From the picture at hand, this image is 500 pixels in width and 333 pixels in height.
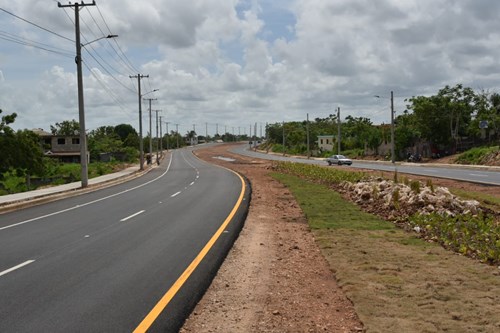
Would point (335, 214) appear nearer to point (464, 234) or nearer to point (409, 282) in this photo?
point (464, 234)

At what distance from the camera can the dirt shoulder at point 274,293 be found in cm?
623

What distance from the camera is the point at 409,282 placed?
26.0 feet

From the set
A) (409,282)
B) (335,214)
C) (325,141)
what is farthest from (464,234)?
(325,141)

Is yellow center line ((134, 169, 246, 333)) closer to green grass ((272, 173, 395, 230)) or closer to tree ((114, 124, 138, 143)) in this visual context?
green grass ((272, 173, 395, 230))

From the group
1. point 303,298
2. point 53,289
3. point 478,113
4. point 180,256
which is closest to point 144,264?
point 180,256

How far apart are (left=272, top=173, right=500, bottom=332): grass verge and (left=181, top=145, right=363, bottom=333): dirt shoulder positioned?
264 mm

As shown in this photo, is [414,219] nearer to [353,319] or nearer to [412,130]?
[353,319]

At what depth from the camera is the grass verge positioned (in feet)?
20.1

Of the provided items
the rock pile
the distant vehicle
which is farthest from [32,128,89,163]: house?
the rock pile

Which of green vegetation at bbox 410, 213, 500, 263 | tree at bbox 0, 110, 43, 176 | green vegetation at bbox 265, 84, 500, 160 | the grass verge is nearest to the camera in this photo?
the grass verge

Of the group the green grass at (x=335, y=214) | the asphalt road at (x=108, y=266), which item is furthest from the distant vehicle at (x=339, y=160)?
the asphalt road at (x=108, y=266)

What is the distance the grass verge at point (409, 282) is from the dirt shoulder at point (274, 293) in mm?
264

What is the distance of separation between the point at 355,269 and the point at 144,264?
3.72 m

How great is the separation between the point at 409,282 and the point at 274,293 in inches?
79.8
